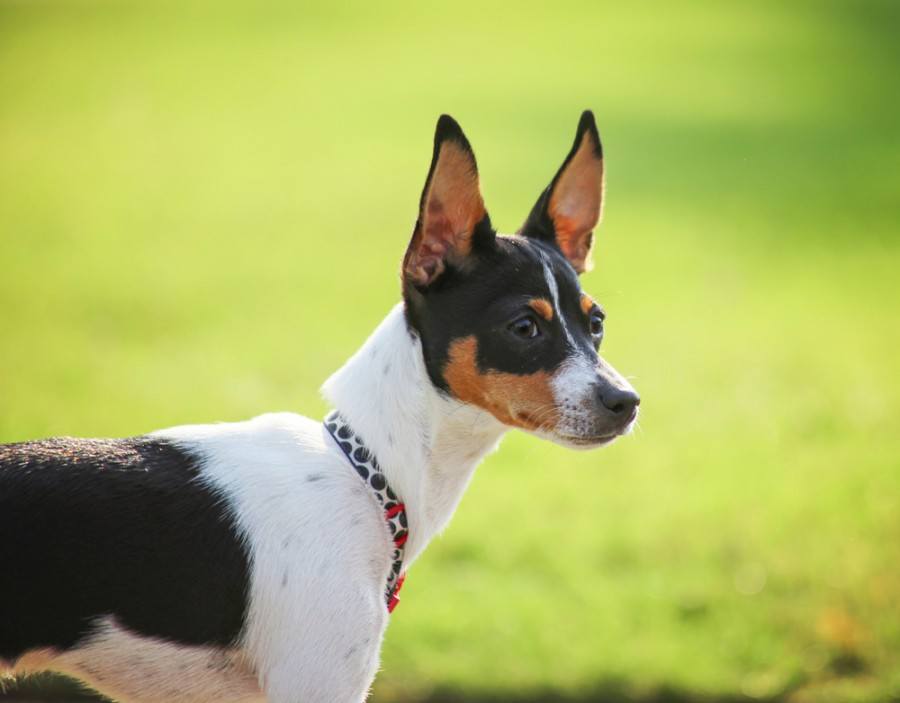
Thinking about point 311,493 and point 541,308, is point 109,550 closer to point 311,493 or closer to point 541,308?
point 311,493

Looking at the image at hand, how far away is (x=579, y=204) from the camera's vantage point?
3.95 meters

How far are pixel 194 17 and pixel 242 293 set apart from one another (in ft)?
50.7

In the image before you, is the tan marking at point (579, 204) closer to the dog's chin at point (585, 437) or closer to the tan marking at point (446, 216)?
the tan marking at point (446, 216)

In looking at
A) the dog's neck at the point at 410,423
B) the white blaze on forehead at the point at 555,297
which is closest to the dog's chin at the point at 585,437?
the dog's neck at the point at 410,423

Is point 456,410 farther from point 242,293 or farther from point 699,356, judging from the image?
point 242,293

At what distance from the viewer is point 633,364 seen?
33.1ft

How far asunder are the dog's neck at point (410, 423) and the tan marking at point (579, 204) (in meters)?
0.79

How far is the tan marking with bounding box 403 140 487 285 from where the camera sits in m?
3.37

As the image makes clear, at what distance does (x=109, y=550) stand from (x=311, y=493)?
59 centimetres

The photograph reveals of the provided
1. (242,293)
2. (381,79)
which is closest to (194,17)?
(381,79)

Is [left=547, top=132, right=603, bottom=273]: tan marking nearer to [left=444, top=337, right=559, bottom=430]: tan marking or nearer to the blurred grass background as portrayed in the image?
[left=444, top=337, right=559, bottom=430]: tan marking

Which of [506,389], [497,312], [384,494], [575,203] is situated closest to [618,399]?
[506,389]

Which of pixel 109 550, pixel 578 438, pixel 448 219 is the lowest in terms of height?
pixel 109 550

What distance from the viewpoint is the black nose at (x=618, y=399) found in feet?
10.9
